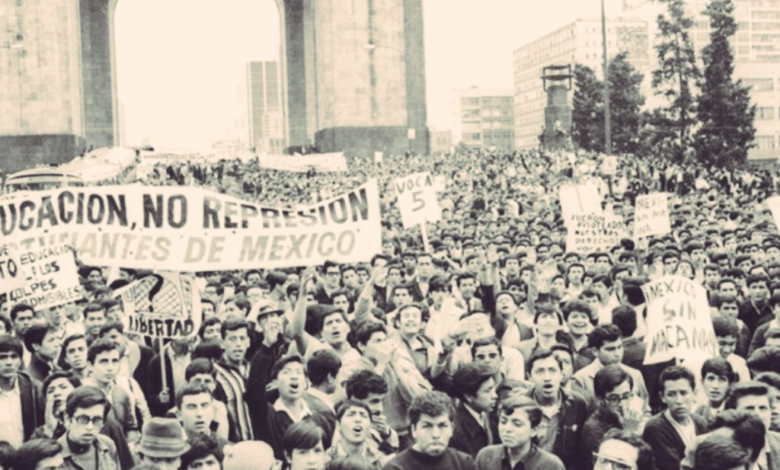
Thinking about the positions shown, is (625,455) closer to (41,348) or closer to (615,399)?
(615,399)

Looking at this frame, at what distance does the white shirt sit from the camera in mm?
8191

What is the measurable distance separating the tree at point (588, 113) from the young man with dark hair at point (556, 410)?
7413 cm

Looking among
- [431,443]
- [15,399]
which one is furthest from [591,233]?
[431,443]

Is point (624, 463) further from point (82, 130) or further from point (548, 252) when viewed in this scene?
point (82, 130)

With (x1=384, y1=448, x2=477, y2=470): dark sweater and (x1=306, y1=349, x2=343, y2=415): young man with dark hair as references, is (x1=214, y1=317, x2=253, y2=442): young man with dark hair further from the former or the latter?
(x1=384, y1=448, x2=477, y2=470): dark sweater

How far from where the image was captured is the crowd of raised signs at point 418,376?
6.62 metres

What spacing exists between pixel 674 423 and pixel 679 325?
1.36 metres

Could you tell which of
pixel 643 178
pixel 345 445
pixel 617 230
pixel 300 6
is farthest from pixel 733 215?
pixel 300 6

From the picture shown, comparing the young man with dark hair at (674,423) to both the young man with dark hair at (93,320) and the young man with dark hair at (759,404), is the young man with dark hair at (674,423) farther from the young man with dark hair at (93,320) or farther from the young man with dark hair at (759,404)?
the young man with dark hair at (93,320)

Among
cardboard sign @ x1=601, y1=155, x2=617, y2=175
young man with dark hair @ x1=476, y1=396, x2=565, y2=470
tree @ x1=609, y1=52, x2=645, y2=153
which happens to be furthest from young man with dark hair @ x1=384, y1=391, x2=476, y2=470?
tree @ x1=609, y1=52, x2=645, y2=153

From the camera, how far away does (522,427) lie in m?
6.65

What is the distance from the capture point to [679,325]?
8.48 meters

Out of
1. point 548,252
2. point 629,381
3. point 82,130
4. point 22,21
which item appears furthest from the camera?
point 82,130

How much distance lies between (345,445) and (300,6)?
2244 inches
